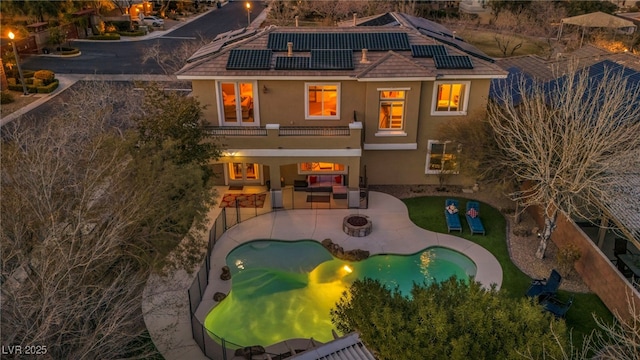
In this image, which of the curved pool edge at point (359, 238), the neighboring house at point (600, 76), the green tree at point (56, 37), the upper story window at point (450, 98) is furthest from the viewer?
the green tree at point (56, 37)

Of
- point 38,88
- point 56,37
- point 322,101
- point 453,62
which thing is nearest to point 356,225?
point 322,101

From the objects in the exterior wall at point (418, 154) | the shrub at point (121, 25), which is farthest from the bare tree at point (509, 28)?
the shrub at point (121, 25)

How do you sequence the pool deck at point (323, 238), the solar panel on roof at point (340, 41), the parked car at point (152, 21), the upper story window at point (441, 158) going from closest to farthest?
the pool deck at point (323, 238) < the upper story window at point (441, 158) < the solar panel on roof at point (340, 41) < the parked car at point (152, 21)

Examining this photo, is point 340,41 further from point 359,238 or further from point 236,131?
point 359,238

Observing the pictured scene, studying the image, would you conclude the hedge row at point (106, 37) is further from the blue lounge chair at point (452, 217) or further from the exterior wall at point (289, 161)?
the blue lounge chair at point (452, 217)

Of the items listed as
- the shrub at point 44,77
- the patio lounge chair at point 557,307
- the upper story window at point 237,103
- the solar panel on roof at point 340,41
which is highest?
the solar panel on roof at point 340,41

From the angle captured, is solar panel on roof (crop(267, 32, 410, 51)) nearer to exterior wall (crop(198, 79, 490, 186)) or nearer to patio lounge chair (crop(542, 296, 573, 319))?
exterior wall (crop(198, 79, 490, 186))

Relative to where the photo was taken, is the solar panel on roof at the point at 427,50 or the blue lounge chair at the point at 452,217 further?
the solar panel on roof at the point at 427,50
